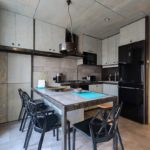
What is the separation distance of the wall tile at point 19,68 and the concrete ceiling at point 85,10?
1.03 meters

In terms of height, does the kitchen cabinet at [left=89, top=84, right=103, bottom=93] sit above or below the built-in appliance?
below

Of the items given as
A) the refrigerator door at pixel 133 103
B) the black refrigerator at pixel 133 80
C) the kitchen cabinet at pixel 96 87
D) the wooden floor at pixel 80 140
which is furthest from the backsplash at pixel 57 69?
the refrigerator door at pixel 133 103

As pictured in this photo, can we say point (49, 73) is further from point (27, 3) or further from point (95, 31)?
point (95, 31)

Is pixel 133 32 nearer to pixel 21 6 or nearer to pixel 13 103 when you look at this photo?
pixel 21 6

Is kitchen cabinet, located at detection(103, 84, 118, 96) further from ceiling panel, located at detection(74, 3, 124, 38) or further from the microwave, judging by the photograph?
ceiling panel, located at detection(74, 3, 124, 38)

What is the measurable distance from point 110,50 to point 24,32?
2.72 meters

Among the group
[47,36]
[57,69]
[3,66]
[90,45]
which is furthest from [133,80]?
[3,66]

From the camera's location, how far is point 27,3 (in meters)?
2.20

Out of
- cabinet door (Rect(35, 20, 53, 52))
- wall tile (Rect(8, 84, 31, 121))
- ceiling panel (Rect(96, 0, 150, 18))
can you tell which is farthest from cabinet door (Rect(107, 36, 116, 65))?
wall tile (Rect(8, 84, 31, 121))

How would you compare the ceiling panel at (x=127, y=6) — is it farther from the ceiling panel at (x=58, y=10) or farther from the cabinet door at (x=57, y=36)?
the cabinet door at (x=57, y=36)

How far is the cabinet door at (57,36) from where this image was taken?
3088 millimetres

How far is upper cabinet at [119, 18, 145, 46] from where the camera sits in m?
2.64

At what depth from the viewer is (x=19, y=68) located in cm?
279

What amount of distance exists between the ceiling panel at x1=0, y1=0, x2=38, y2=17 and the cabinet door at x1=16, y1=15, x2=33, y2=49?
0.56 ft
